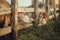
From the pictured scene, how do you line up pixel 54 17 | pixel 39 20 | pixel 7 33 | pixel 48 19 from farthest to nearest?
pixel 54 17 < pixel 48 19 < pixel 39 20 < pixel 7 33

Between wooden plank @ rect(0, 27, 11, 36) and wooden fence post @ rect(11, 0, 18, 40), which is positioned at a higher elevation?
wooden fence post @ rect(11, 0, 18, 40)

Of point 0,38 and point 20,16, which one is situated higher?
point 20,16

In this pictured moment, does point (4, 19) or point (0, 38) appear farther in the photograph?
point (4, 19)

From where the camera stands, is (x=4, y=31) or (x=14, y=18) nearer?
(x=4, y=31)

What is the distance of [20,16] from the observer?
7930mm

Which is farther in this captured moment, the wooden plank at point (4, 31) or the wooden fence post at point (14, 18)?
the wooden fence post at point (14, 18)

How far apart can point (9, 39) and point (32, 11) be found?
2102 millimetres

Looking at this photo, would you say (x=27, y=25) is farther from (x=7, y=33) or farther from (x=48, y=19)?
(x=48, y=19)

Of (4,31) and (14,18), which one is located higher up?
(14,18)

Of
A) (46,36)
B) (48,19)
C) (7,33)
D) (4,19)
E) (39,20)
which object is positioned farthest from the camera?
(48,19)

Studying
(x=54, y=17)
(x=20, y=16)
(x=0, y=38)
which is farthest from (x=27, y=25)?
(x=54, y=17)

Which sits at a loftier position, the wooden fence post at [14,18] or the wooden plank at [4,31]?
the wooden fence post at [14,18]

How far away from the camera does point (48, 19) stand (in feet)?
32.9

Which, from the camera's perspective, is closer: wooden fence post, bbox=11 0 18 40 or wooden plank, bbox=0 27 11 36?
wooden plank, bbox=0 27 11 36
